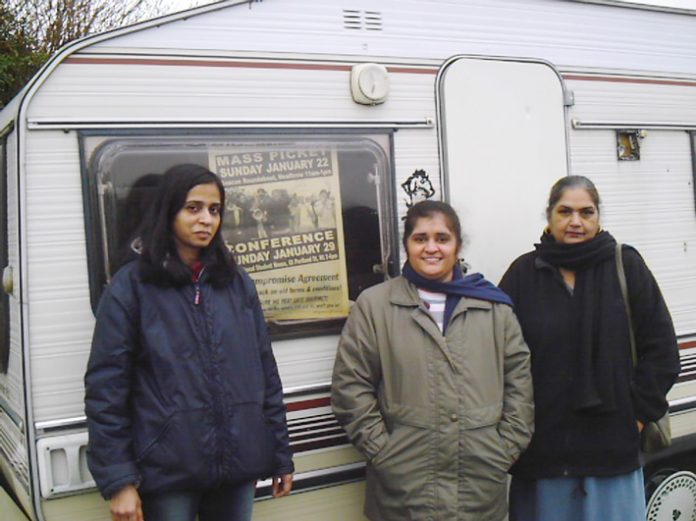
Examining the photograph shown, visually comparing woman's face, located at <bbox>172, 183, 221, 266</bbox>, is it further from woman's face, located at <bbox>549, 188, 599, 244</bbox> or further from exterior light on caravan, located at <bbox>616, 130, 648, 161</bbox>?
exterior light on caravan, located at <bbox>616, 130, 648, 161</bbox>

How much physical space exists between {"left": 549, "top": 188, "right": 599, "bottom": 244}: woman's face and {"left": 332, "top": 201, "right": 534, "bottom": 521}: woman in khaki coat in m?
0.35

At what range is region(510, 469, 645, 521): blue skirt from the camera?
266 cm

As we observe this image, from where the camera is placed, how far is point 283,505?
105 inches

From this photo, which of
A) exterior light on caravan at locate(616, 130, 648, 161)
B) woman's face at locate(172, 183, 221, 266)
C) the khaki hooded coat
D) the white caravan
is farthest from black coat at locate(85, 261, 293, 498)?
exterior light on caravan at locate(616, 130, 648, 161)

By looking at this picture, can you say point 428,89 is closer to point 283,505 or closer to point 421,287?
point 421,287

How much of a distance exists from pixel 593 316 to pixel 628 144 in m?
1.17

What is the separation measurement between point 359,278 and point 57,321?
109cm

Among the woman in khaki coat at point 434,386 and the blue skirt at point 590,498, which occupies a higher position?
the woman in khaki coat at point 434,386

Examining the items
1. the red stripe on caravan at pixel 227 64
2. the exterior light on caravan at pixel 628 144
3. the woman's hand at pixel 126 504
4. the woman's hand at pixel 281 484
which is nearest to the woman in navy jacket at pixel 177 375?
the woman's hand at pixel 126 504

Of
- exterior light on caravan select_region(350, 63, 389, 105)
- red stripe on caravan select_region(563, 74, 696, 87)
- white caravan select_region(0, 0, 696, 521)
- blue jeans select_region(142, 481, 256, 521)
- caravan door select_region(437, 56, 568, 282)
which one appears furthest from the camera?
red stripe on caravan select_region(563, 74, 696, 87)

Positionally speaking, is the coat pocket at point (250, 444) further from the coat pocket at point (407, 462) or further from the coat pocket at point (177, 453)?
the coat pocket at point (407, 462)

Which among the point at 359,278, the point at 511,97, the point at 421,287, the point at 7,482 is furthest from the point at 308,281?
the point at 7,482

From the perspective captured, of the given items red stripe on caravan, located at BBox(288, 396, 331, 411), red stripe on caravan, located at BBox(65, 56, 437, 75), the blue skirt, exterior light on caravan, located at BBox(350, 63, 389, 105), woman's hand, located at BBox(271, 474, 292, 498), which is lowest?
the blue skirt

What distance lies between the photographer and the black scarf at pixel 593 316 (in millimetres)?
2561
